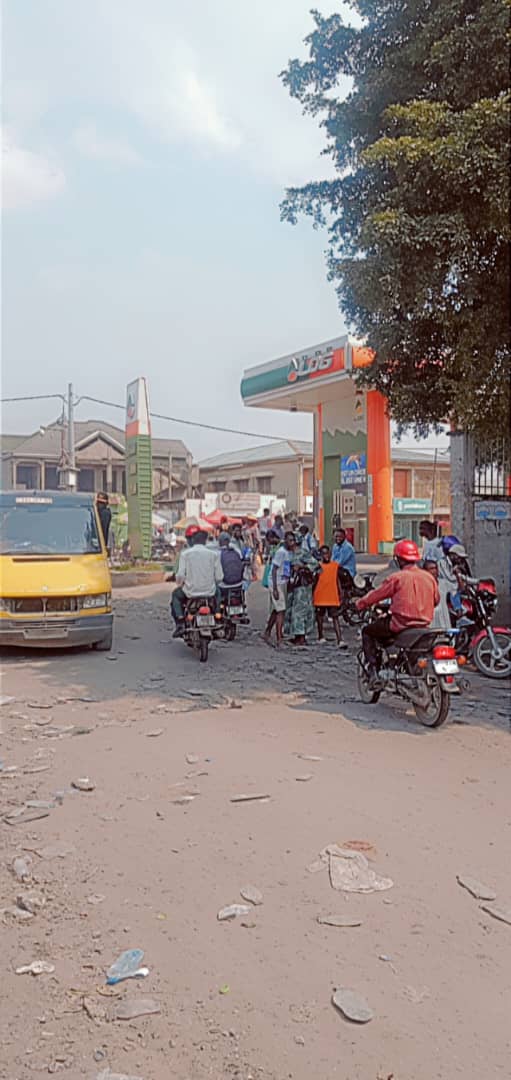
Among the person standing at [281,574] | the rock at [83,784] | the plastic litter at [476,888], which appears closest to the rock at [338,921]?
the plastic litter at [476,888]

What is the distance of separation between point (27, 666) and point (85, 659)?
751 millimetres

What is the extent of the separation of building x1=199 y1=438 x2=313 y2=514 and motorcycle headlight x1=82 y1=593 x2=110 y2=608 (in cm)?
3277

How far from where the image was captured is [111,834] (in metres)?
4.89

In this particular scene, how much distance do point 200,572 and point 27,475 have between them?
3870 cm

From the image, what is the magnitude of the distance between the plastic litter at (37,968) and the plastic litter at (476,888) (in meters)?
1.94

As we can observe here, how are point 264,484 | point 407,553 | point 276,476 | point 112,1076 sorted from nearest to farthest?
point 112,1076
point 407,553
point 276,476
point 264,484

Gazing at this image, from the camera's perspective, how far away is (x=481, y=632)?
9.94 metres

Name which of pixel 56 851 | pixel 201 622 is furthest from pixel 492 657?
pixel 56 851

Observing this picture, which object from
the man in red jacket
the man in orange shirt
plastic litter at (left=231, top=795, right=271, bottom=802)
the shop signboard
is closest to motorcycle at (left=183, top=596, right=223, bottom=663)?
the man in orange shirt

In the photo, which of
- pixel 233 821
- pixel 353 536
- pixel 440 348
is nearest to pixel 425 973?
pixel 233 821

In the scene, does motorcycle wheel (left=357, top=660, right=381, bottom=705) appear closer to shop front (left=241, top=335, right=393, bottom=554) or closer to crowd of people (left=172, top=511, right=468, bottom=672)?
crowd of people (left=172, top=511, right=468, bottom=672)

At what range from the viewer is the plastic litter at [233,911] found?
152 inches

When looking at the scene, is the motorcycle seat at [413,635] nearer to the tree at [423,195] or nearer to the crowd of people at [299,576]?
the crowd of people at [299,576]

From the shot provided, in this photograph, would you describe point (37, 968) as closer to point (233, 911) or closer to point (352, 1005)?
point (233, 911)
